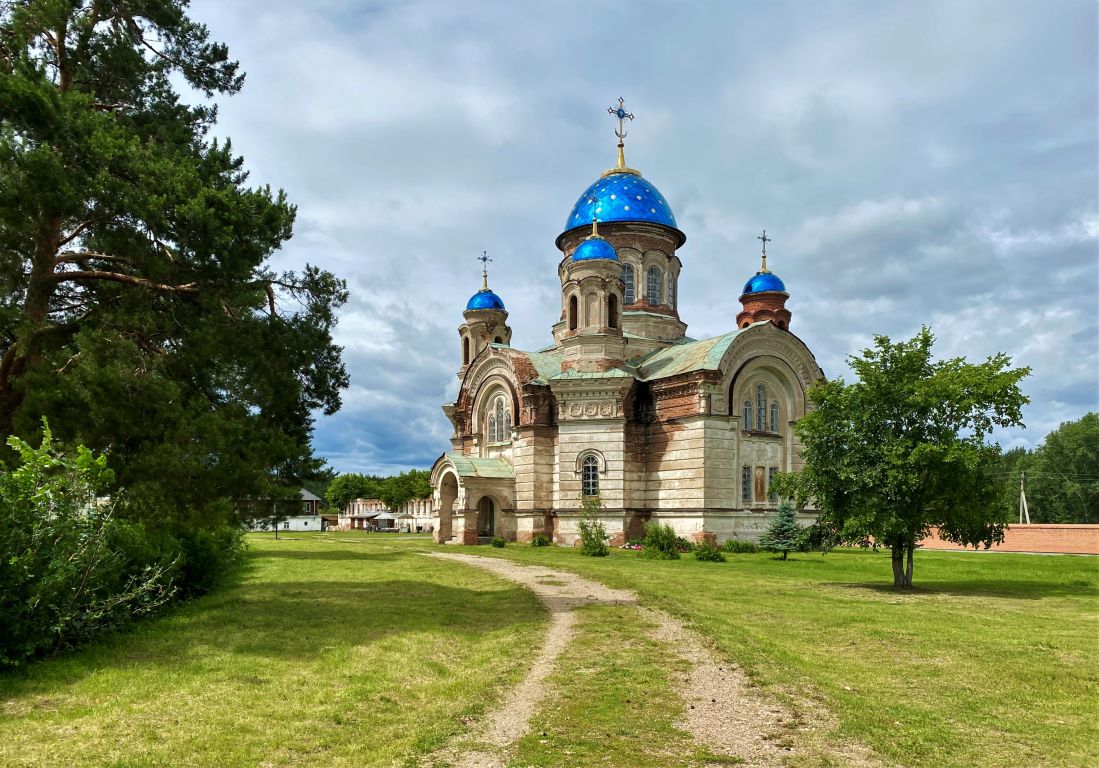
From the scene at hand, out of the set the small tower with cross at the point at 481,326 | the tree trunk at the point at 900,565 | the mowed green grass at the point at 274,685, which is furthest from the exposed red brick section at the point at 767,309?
the mowed green grass at the point at 274,685

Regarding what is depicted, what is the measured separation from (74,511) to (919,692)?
10120 mm

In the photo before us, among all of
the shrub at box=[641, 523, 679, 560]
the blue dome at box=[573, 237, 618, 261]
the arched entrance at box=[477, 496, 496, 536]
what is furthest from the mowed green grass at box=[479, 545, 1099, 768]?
the arched entrance at box=[477, 496, 496, 536]

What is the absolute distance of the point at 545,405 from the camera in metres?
32.2

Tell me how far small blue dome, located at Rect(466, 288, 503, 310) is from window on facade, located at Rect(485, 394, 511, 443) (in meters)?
7.17

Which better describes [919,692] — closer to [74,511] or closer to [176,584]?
[74,511]

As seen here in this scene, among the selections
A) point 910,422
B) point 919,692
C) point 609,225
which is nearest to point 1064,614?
point 910,422

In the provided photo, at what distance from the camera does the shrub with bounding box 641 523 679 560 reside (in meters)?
26.2

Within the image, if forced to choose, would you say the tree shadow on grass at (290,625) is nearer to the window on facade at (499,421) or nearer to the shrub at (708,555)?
the shrub at (708,555)

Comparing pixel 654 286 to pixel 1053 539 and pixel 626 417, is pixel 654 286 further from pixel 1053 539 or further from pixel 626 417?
pixel 1053 539

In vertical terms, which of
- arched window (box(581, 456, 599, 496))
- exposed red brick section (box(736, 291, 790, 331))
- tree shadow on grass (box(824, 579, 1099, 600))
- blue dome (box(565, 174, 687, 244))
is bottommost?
tree shadow on grass (box(824, 579, 1099, 600))

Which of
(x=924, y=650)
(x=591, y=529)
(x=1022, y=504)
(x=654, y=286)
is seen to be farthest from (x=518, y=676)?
(x=1022, y=504)

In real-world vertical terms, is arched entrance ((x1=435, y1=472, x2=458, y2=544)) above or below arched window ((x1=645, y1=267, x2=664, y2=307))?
below

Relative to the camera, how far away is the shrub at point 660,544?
2625cm

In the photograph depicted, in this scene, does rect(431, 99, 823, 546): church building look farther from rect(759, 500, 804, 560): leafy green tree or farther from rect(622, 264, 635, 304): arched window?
rect(759, 500, 804, 560): leafy green tree
